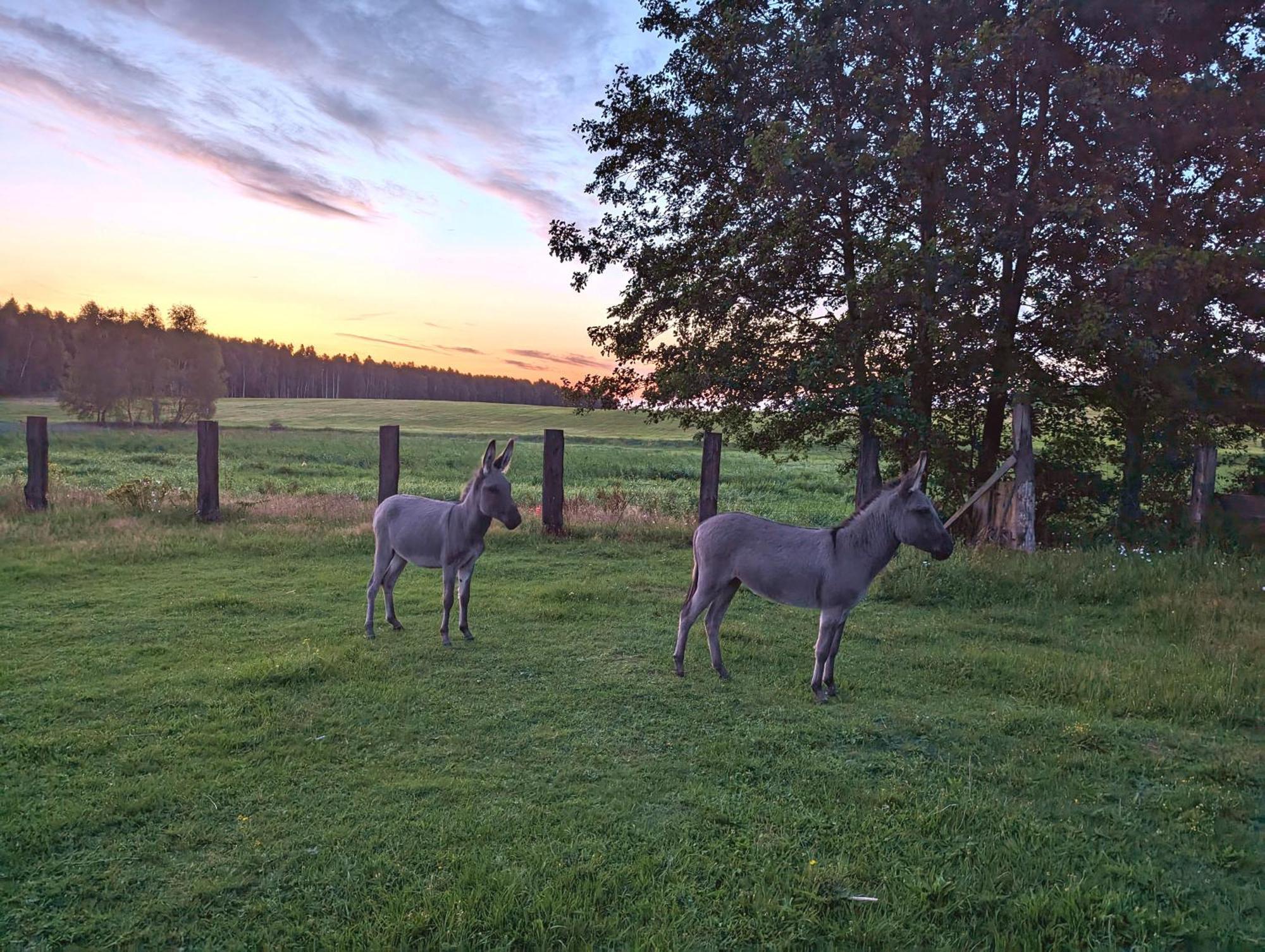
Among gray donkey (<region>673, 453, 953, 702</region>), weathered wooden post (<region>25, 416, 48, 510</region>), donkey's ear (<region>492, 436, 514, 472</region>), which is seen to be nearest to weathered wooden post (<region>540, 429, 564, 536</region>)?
donkey's ear (<region>492, 436, 514, 472</region>)

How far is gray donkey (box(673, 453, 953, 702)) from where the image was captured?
21.2 feet

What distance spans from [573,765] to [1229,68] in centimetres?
1621

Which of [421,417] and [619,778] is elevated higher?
[421,417]

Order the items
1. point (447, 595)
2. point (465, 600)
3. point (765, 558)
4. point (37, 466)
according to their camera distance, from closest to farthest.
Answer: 1. point (765, 558)
2. point (447, 595)
3. point (465, 600)
4. point (37, 466)

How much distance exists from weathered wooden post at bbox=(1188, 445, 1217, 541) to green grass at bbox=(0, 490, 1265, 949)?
329 cm

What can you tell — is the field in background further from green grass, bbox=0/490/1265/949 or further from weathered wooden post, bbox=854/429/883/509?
green grass, bbox=0/490/1265/949

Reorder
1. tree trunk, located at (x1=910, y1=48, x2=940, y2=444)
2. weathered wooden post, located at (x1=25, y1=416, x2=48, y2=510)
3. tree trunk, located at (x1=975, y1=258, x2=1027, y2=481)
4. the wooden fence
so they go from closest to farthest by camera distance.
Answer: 1. tree trunk, located at (x1=910, y1=48, x2=940, y2=444)
2. the wooden fence
3. tree trunk, located at (x1=975, y1=258, x2=1027, y2=481)
4. weathered wooden post, located at (x1=25, y1=416, x2=48, y2=510)

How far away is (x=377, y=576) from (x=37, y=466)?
491 inches

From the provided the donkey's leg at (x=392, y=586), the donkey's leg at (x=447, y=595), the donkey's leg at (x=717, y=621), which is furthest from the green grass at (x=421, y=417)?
the donkey's leg at (x=717, y=621)

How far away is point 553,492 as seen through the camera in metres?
14.9

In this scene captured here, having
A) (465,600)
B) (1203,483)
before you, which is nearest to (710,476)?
(465,600)

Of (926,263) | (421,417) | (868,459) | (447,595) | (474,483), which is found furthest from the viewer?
(421,417)

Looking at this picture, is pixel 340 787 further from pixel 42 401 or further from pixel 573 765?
pixel 42 401

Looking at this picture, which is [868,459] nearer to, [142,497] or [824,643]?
[824,643]
